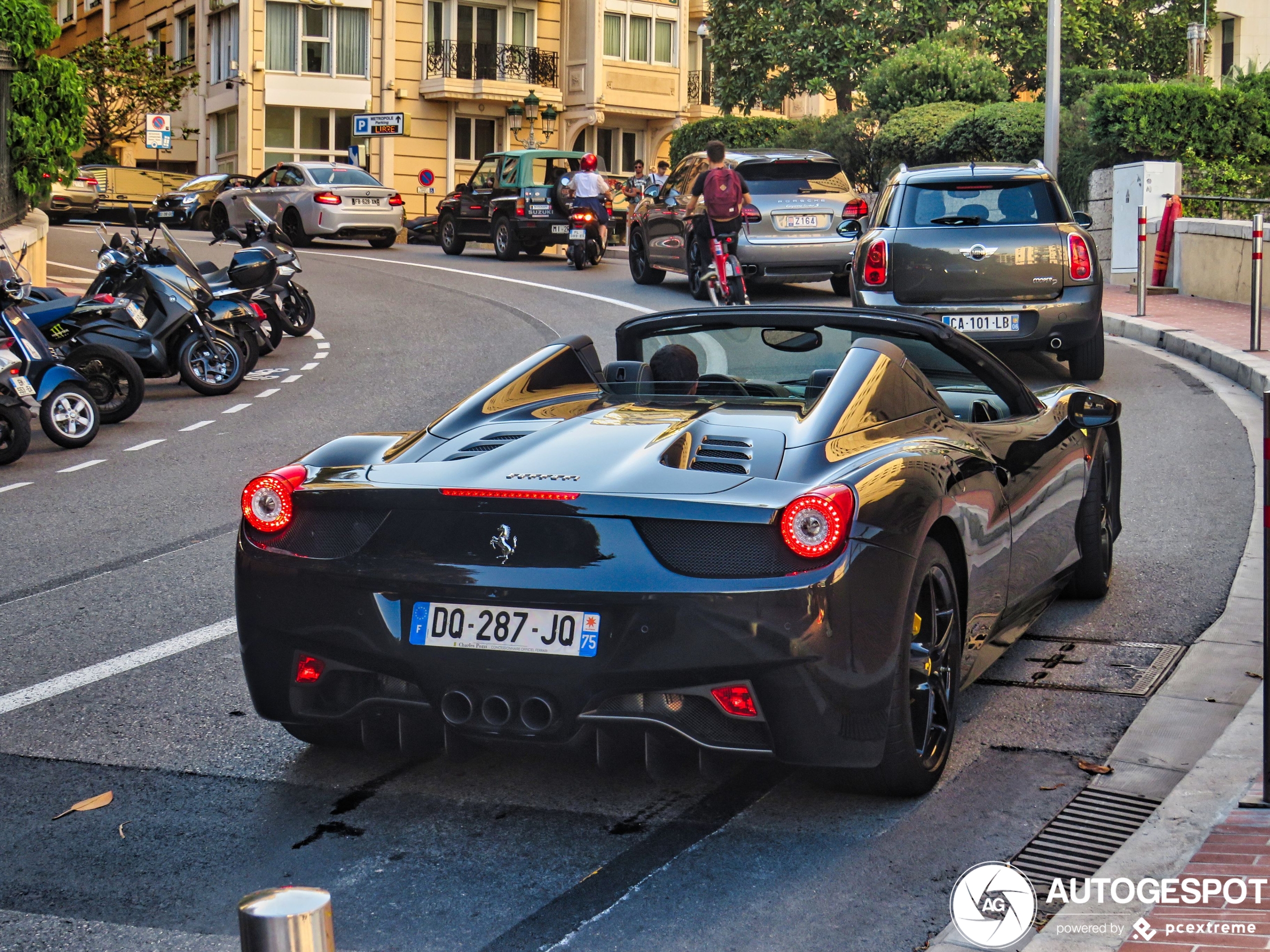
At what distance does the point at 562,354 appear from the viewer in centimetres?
537

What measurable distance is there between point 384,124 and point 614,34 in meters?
14.4

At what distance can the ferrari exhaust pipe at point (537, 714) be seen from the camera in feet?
13.2

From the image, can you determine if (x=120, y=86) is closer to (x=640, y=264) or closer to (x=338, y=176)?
(x=338, y=176)

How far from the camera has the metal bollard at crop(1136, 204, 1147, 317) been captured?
56.2ft

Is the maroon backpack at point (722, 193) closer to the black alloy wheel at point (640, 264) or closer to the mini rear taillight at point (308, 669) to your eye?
the black alloy wheel at point (640, 264)

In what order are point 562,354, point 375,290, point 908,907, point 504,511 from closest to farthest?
point 908,907
point 504,511
point 562,354
point 375,290

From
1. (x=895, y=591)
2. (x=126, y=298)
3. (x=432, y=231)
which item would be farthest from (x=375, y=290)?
(x=895, y=591)

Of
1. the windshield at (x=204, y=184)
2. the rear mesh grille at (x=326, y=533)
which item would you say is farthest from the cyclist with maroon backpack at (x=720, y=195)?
the windshield at (x=204, y=184)

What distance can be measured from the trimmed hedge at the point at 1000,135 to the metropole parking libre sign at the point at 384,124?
18.9 meters

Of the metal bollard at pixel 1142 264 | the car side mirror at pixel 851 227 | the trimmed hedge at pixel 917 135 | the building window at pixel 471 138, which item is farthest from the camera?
the building window at pixel 471 138

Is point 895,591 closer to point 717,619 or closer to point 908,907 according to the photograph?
point 717,619

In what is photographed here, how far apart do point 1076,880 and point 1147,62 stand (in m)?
50.0

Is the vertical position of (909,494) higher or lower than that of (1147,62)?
lower

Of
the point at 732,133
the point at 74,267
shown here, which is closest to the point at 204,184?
the point at 732,133
